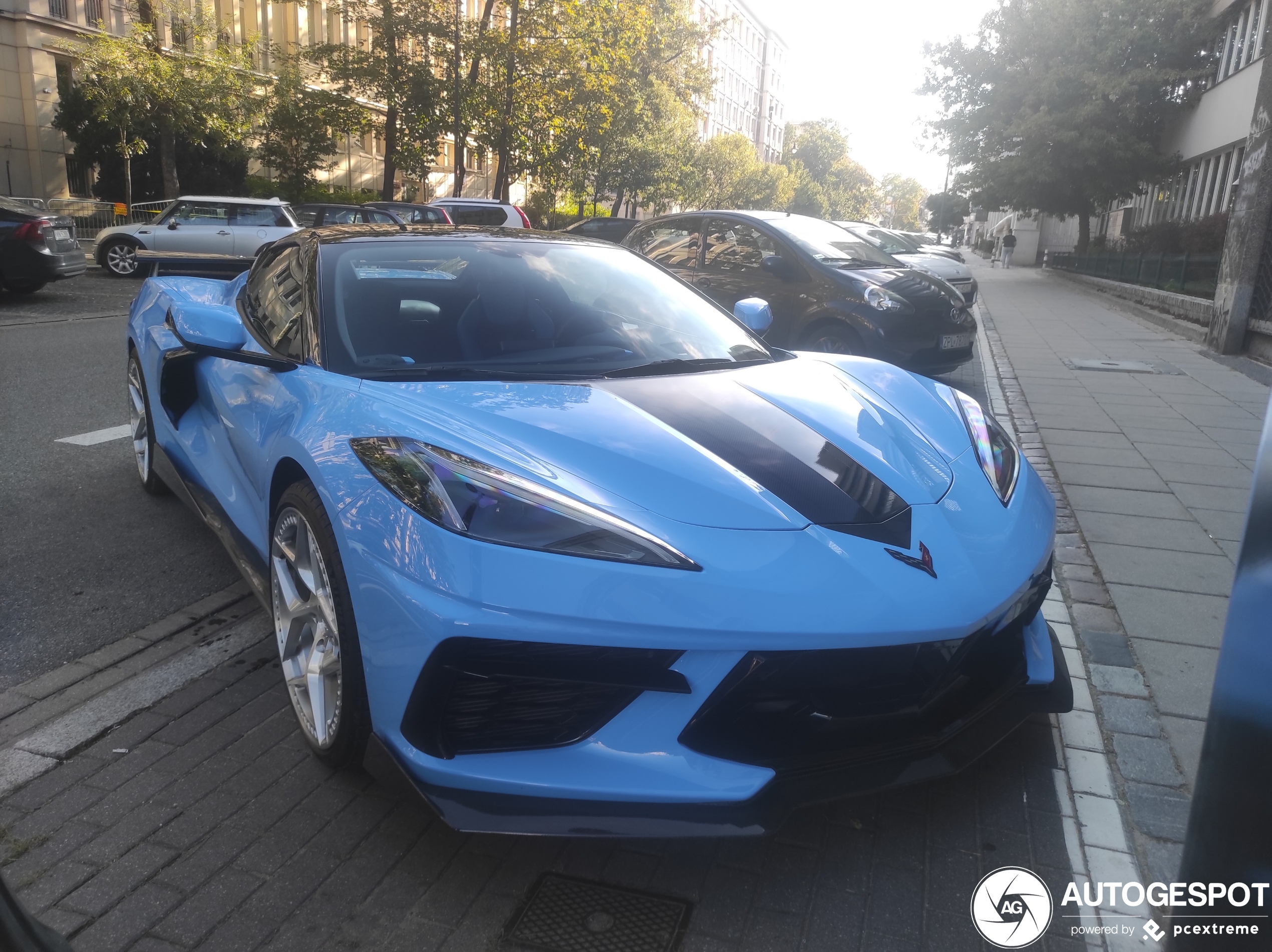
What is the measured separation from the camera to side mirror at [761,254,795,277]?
834 centimetres

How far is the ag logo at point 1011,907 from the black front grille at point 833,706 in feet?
1.14

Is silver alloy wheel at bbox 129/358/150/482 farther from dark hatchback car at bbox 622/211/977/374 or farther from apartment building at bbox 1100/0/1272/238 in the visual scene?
apartment building at bbox 1100/0/1272/238

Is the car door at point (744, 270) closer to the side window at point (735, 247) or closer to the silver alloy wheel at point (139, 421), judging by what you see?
the side window at point (735, 247)

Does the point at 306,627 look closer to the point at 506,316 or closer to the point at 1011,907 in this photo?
the point at 506,316

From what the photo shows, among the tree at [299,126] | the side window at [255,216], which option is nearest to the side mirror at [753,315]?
the side window at [255,216]

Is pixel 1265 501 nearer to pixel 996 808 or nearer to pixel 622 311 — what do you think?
pixel 996 808

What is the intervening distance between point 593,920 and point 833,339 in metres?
6.66

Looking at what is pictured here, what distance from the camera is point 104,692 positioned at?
3039 mm

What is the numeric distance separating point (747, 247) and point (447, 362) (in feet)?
19.9

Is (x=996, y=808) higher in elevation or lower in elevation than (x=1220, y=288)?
lower

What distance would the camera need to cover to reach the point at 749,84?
10488 centimetres

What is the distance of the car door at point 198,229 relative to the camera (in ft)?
56.3

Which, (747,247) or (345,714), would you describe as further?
(747,247)

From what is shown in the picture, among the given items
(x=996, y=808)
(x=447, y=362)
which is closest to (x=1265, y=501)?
(x=996, y=808)
